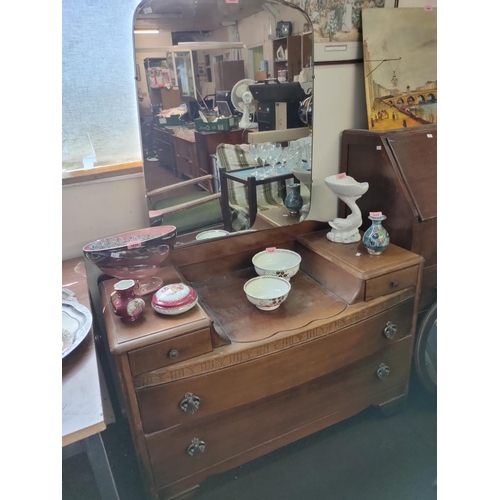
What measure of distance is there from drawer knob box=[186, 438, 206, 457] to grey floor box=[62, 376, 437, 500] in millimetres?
282

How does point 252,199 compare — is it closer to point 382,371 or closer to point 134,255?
point 134,255

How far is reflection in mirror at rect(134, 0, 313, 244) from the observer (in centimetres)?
117

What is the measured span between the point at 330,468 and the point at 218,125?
1.29 metres

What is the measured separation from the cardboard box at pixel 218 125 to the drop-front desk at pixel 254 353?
388 mm

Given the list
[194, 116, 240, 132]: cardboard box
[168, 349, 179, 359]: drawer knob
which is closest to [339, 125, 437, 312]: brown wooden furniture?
[194, 116, 240, 132]: cardboard box

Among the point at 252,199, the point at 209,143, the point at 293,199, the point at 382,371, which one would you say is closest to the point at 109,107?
the point at 209,143

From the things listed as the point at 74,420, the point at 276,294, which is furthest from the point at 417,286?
the point at 74,420

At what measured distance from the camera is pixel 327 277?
1397mm

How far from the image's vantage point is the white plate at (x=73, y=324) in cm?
96

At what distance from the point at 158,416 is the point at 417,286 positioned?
38.2 inches

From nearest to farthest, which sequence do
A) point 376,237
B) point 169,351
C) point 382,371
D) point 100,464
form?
point 100,464 < point 169,351 < point 376,237 < point 382,371

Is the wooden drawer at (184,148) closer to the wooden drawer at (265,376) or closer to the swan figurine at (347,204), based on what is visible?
the swan figurine at (347,204)

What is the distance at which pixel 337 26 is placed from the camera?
139cm

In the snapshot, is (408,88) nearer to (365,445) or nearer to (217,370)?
(217,370)
